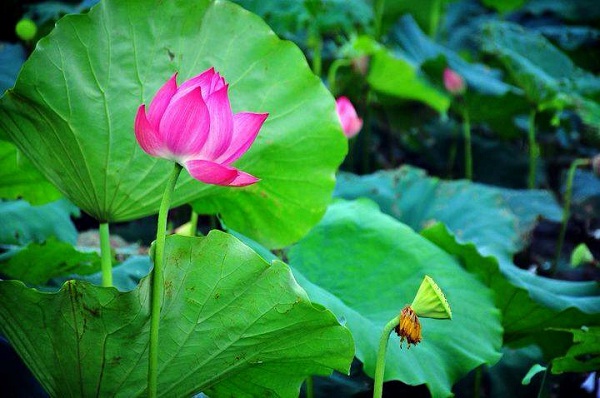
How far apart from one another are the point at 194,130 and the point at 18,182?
1.95 ft

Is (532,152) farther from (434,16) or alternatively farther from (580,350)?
(580,350)

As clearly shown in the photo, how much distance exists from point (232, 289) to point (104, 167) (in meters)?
0.23

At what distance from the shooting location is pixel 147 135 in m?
0.67

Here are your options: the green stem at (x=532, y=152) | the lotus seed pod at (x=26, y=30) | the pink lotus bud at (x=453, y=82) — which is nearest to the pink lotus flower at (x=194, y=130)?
the lotus seed pod at (x=26, y=30)

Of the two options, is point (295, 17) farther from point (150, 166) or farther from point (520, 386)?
point (150, 166)

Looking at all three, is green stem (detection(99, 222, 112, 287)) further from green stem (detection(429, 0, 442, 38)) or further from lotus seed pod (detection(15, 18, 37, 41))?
green stem (detection(429, 0, 442, 38))

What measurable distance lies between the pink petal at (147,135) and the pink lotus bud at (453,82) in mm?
1802

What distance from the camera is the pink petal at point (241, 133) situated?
70 centimetres

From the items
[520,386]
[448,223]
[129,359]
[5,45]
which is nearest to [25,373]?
[129,359]

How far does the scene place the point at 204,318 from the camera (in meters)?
0.78

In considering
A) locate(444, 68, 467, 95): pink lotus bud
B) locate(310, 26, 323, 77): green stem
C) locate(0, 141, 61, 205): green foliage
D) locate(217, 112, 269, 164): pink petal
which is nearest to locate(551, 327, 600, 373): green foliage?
locate(217, 112, 269, 164): pink petal

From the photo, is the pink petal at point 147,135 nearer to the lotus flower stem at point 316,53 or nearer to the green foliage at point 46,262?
the green foliage at point 46,262

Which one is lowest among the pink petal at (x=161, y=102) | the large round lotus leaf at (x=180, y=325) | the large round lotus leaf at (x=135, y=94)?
the large round lotus leaf at (x=180, y=325)

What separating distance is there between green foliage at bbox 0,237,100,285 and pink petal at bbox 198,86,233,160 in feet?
1.56
